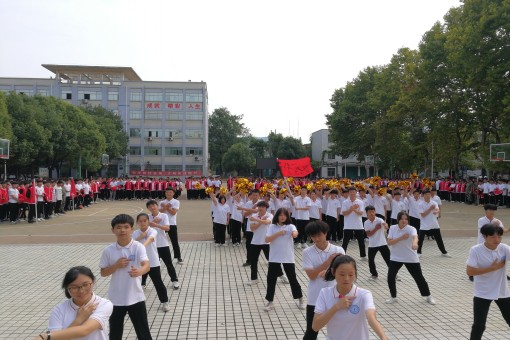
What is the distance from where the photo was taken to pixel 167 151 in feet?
210

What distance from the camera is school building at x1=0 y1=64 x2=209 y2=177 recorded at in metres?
60.8

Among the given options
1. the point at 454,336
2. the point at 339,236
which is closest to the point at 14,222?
the point at 339,236

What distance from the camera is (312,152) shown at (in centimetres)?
Answer: 8231

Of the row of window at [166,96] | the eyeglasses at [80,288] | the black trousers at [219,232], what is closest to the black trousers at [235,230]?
the black trousers at [219,232]

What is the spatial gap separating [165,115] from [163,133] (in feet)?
8.31

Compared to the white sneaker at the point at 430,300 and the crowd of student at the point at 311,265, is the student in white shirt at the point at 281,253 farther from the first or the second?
the white sneaker at the point at 430,300

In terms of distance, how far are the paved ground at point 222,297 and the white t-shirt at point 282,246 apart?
2.69 feet

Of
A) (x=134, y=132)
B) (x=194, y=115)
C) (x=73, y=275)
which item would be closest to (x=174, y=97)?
(x=194, y=115)

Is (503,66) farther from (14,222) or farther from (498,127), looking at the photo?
(14,222)

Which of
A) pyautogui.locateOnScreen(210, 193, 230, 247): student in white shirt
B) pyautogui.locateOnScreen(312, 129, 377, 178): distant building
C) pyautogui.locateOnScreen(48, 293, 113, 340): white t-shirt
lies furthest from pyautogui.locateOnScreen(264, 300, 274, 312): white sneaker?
pyautogui.locateOnScreen(312, 129, 377, 178): distant building

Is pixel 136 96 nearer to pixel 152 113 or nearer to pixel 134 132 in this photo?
pixel 152 113

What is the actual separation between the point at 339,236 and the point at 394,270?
702cm

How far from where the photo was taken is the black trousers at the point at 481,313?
16.6 feet

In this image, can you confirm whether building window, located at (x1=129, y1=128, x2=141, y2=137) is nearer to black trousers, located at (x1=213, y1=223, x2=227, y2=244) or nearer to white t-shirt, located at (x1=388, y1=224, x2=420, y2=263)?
black trousers, located at (x1=213, y1=223, x2=227, y2=244)
